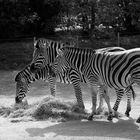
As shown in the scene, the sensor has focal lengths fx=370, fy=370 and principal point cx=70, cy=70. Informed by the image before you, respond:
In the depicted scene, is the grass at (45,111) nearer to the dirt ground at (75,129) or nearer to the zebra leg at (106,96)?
the dirt ground at (75,129)

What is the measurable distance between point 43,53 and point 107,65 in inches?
105

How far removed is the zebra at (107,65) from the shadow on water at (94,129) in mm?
404

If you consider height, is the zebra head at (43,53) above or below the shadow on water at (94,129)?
above

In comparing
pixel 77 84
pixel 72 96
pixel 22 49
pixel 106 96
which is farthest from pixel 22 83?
pixel 22 49

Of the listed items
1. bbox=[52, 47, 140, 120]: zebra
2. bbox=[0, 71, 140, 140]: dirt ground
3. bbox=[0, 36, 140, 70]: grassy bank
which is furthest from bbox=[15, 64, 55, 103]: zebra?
bbox=[0, 36, 140, 70]: grassy bank

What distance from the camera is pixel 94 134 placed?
7.10 m

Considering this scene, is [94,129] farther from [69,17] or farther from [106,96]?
[69,17]

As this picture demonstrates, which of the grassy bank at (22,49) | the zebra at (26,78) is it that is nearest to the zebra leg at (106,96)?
the zebra at (26,78)

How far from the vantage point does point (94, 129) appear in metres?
7.50

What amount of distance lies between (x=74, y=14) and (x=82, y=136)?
15269 mm

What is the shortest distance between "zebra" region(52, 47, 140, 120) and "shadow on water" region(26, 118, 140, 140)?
404 millimetres

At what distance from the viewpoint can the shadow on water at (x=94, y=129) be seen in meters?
7.03

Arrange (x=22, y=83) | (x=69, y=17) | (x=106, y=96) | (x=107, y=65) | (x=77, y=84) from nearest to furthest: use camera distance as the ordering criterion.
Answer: (x=107, y=65), (x=106, y=96), (x=77, y=84), (x=22, y=83), (x=69, y=17)


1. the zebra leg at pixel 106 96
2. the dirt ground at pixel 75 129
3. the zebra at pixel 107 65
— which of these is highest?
the zebra at pixel 107 65
